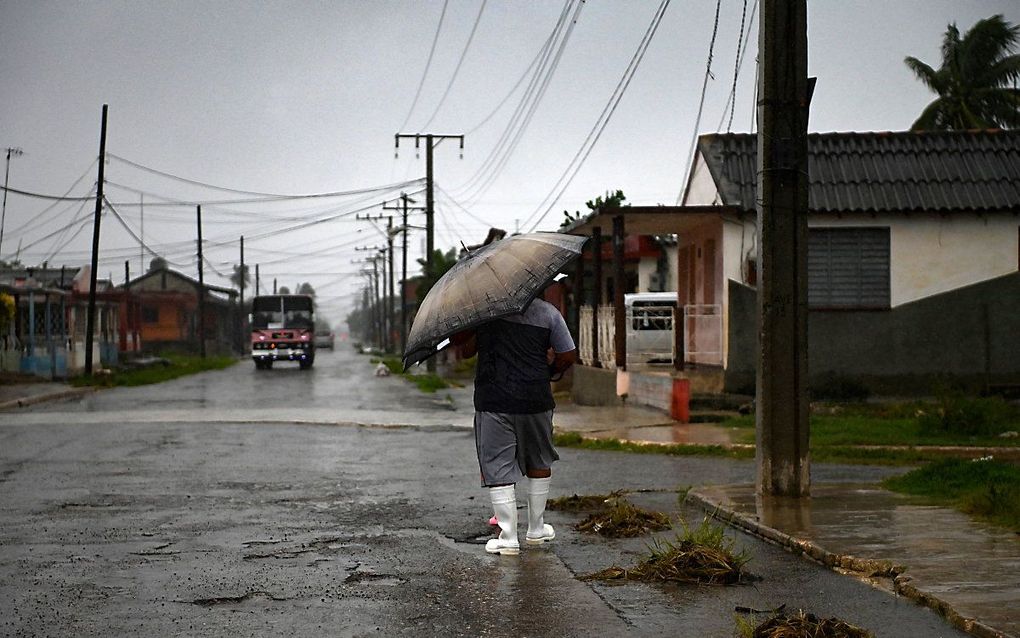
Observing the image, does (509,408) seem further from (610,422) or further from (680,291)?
(680,291)

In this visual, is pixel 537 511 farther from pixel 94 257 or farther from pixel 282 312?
pixel 282 312

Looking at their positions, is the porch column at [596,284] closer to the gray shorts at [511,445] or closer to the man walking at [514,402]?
the man walking at [514,402]

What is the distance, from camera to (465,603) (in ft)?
21.9

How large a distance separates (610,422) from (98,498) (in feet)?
32.4

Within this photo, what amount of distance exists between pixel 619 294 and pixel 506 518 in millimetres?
14454

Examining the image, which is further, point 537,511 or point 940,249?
point 940,249

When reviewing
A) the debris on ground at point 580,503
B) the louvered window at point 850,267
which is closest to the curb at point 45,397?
the louvered window at point 850,267

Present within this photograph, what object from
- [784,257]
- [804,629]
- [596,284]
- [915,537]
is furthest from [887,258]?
[804,629]

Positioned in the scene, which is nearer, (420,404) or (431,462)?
(431,462)

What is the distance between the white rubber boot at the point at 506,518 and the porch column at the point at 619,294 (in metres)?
14.3

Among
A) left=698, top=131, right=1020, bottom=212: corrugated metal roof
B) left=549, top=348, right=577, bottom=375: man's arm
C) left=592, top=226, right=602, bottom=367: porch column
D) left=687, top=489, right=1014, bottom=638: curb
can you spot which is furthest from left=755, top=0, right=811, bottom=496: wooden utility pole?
left=592, top=226, right=602, bottom=367: porch column

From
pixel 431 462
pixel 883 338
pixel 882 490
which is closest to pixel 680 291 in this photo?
pixel 883 338

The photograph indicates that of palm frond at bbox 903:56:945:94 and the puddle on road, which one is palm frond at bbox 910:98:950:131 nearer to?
palm frond at bbox 903:56:945:94

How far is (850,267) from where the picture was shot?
871 inches
